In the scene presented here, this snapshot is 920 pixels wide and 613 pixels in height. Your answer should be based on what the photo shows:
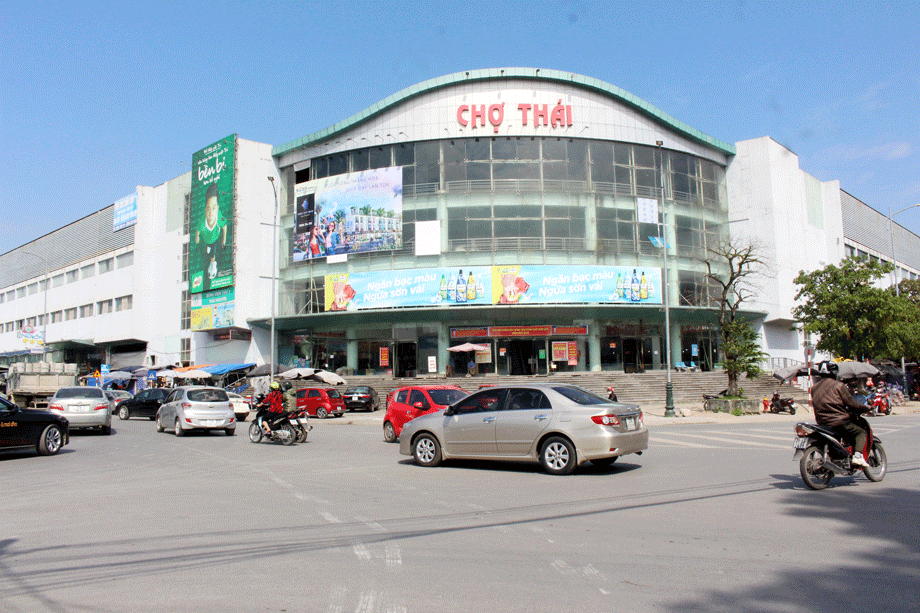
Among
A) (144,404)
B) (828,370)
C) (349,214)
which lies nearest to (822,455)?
(828,370)

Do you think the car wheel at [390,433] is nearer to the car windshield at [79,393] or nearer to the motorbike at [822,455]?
the car windshield at [79,393]

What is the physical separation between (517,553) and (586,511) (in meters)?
2.21

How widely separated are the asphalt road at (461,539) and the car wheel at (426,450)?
199 mm

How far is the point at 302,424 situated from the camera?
1822 centimetres

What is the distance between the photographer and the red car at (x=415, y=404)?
57.8ft

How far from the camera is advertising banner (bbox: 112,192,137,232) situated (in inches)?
2443

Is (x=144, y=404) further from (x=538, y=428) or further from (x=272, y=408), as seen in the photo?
(x=538, y=428)

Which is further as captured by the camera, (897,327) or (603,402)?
(897,327)

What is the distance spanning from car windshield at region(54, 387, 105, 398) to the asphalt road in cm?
986

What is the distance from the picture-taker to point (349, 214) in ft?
148

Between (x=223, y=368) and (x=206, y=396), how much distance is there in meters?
27.8

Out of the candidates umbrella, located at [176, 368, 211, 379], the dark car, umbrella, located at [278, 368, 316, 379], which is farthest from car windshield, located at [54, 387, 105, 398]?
umbrella, located at [176, 368, 211, 379]

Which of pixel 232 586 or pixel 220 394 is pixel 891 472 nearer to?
pixel 232 586

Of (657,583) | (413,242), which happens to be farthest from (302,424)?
(413,242)
